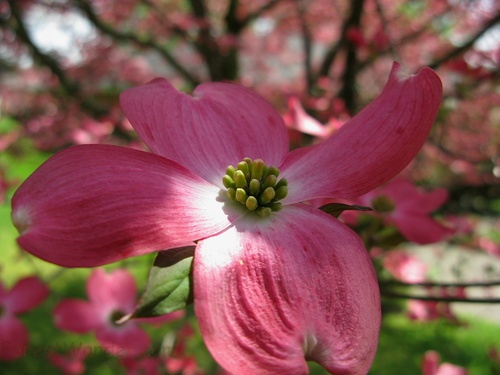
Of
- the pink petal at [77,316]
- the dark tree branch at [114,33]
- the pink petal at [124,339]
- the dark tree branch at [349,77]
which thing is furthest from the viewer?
the dark tree branch at [114,33]

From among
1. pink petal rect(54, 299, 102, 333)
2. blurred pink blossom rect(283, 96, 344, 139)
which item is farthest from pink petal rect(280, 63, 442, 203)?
pink petal rect(54, 299, 102, 333)

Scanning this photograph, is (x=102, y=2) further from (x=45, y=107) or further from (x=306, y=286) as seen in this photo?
(x=306, y=286)

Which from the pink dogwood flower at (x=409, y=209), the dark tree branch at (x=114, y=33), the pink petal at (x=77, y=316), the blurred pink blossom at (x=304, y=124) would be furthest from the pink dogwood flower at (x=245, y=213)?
the dark tree branch at (x=114, y=33)

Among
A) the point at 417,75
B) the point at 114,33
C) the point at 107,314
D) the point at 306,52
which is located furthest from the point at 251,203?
the point at 306,52

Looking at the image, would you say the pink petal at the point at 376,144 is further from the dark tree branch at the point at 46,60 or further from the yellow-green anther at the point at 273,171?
the dark tree branch at the point at 46,60

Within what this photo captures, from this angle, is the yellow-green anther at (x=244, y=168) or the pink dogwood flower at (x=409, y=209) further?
the pink dogwood flower at (x=409, y=209)

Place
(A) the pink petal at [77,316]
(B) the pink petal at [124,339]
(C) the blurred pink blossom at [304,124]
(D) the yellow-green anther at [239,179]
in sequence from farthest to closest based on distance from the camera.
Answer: (A) the pink petal at [77,316] → (B) the pink petal at [124,339] → (C) the blurred pink blossom at [304,124] → (D) the yellow-green anther at [239,179]

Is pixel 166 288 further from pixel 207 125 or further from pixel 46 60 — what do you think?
pixel 46 60
